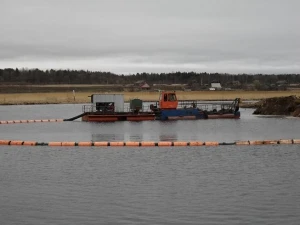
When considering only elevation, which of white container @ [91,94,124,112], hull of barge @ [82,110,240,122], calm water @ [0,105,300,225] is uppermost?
white container @ [91,94,124,112]

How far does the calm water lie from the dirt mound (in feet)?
133

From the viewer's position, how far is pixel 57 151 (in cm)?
3584

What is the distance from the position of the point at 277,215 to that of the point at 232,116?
50795 mm

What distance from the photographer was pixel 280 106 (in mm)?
77562

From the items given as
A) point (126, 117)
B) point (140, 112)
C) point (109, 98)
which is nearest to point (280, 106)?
point (140, 112)

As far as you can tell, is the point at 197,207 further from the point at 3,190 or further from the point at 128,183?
the point at 3,190

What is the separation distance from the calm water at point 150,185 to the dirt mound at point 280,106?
40.4 meters

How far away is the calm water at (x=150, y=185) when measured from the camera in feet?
60.4

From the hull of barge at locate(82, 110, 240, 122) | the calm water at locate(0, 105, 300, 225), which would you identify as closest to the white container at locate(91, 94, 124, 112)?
the hull of barge at locate(82, 110, 240, 122)

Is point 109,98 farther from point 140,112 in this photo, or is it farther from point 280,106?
point 280,106

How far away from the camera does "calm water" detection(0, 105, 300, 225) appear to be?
60.4 feet

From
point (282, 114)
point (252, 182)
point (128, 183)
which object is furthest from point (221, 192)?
point (282, 114)

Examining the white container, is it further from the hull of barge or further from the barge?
the hull of barge

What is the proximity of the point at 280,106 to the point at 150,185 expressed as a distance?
57.0 metres
